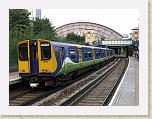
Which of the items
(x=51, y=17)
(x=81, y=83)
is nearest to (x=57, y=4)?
(x=51, y=17)

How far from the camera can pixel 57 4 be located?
33.6 ft

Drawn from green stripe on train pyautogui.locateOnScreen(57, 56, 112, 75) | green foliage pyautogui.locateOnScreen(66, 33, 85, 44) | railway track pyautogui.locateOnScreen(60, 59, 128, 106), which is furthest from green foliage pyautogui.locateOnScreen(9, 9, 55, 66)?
railway track pyautogui.locateOnScreen(60, 59, 128, 106)

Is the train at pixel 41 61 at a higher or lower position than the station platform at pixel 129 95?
higher

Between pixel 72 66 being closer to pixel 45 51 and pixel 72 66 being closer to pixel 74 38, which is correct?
pixel 74 38

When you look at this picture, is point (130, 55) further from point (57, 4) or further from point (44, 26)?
point (57, 4)

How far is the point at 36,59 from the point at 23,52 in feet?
1.33

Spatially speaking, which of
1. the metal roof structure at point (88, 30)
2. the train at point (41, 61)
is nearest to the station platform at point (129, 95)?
the metal roof structure at point (88, 30)

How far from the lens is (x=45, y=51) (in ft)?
41.6

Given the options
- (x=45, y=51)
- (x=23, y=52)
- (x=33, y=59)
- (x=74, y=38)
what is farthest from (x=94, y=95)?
(x=23, y=52)

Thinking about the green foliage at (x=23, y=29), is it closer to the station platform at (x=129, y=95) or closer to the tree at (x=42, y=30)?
the tree at (x=42, y=30)

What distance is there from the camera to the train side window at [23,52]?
12.4 m

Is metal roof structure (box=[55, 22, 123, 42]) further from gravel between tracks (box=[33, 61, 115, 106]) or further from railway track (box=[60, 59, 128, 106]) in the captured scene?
gravel between tracks (box=[33, 61, 115, 106])

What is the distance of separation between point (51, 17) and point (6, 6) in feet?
3.53

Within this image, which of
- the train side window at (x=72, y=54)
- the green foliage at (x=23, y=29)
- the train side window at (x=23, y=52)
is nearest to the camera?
→ the green foliage at (x=23, y=29)
